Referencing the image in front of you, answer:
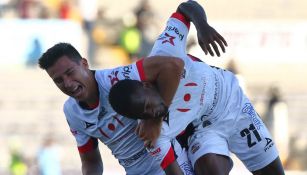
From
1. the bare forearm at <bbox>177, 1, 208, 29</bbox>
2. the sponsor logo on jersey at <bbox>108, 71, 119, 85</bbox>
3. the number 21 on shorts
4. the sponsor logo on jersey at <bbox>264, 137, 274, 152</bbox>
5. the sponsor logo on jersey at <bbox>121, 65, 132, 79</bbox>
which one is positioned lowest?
the sponsor logo on jersey at <bbox>264, 137, 274, 152</bbox>

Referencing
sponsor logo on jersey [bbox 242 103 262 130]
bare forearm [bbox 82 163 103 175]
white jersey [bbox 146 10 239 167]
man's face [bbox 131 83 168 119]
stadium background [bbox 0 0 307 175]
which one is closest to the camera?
man's face [bbox 131 83 168 119]

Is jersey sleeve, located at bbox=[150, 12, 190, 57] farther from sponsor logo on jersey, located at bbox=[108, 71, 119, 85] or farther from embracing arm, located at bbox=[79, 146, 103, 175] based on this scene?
embracing arm, located at bbox=[79, 146, 103, 175]

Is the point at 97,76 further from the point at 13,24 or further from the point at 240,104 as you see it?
the point at 13,24

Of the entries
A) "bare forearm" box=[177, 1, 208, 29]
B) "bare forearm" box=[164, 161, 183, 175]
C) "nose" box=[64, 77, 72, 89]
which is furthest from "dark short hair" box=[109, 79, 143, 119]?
"bare forearm" box=[177, 1, 208, 29]

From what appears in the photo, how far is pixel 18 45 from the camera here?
15.6 meters

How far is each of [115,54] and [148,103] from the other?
10.3 m

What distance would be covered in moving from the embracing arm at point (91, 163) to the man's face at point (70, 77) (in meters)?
0.68

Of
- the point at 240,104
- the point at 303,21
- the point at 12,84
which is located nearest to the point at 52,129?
the point at 12,84

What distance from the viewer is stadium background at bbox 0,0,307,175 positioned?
12.8 m

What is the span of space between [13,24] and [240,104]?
10.4 metres

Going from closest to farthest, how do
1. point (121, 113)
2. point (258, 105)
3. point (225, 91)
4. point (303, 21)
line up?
point (121, 113) → point (225, 91) → point (258, 105) → point (303, 21)

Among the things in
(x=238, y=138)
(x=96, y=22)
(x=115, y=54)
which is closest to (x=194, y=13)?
(x=238, y=138)

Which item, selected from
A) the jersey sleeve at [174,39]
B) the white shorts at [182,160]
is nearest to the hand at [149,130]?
the white shorts at [182,160]

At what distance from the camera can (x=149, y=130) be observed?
480cm
